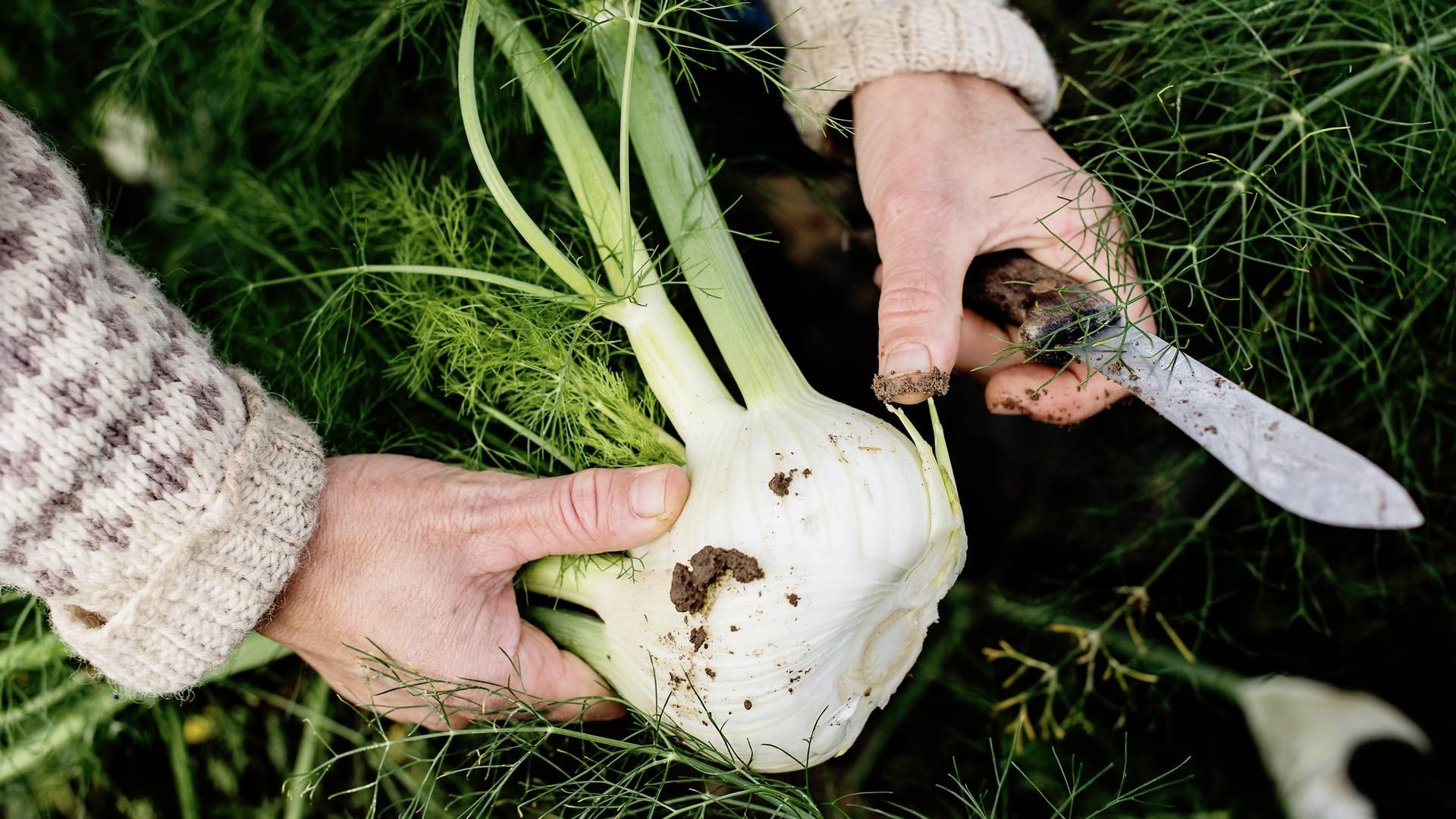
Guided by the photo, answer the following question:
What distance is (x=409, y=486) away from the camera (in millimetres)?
1196

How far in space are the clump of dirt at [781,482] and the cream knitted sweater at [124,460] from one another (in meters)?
0.56

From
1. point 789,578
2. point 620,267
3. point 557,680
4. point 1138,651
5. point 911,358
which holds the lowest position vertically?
point 1138,651

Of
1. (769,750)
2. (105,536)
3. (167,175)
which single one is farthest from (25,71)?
(769,750)

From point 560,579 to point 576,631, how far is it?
0.09 metres

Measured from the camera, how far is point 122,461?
927 millimetres

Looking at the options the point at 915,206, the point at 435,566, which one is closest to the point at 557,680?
the point at 435,566

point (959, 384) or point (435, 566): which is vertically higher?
point (435, 566)

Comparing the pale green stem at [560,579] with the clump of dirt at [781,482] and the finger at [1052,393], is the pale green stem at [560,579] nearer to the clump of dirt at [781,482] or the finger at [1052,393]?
the clump of dirt at [781,482]

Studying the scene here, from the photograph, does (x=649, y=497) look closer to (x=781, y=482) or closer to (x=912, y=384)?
(x=781, y=482)

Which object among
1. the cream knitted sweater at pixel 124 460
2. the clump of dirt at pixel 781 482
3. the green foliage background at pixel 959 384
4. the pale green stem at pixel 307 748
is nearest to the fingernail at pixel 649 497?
the clump of dirt at pixel 781 482

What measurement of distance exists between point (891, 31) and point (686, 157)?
376 millimetres

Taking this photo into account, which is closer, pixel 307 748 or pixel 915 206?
pixel 915 206

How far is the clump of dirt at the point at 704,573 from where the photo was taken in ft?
3.41

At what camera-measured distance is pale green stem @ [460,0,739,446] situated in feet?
Result: 3.83
